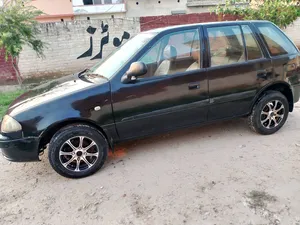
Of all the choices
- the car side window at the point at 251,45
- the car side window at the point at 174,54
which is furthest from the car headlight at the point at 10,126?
the car side window at the point at 251,45

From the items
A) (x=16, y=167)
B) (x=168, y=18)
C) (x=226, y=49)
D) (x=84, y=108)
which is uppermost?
(x=168, y=18)

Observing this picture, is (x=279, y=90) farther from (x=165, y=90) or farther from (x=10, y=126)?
(x=10, y=126)

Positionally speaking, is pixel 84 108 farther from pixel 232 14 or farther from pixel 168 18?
pixel 232 14

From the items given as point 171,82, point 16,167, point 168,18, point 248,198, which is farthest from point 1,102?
point 168,18

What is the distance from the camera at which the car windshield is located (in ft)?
9.84

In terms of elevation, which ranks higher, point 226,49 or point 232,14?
point 232,14

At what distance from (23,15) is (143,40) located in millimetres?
5050

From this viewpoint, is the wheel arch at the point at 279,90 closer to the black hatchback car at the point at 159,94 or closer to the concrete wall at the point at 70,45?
the black hatchback car at the point at 159,94

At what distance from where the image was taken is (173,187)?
260 centimetres

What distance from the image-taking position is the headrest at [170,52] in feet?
10.0

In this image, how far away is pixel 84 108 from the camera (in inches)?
108

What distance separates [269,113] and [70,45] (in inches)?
286

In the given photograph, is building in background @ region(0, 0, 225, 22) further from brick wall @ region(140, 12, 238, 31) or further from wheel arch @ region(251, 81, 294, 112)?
wheel arch @ region(251, 81, 294, 112)

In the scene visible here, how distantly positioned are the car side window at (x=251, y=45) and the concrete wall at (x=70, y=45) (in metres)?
6.53
